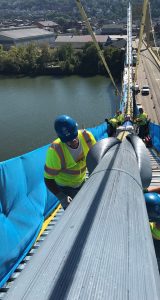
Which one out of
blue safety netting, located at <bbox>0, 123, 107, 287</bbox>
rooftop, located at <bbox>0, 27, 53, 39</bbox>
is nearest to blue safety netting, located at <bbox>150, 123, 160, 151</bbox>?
blue safety netting, located at <bbox>0, 123, 107, 287</bbox>

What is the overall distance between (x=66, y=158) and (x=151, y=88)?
3815cm

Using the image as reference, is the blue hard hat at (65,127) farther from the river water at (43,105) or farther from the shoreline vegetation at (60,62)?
the shoreline vegetation at (60,62)

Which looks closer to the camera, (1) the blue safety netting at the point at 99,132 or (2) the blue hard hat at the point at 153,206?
(2) the blue hard hat at the point at 153,206

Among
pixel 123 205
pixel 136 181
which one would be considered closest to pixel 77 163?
pixel 136 181

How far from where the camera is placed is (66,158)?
3.61 metres

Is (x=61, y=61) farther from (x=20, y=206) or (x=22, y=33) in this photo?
(x=20, y=206)

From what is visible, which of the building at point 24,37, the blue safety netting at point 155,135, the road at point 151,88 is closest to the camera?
the blue safety netting at point 155,135

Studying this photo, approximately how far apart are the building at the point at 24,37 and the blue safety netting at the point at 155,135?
70.0 metres

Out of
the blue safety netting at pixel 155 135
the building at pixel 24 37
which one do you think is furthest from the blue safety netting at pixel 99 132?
the building at pixel 24 37

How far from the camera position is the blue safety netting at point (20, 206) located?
3893mm

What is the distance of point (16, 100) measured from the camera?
40344 mm

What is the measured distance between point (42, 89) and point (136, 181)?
44.5 m

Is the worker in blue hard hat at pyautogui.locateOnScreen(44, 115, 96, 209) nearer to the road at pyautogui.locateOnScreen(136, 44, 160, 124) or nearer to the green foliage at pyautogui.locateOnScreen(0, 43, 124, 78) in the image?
the road at pyautogui.locateOnScreen(136, 44, 160, 124)

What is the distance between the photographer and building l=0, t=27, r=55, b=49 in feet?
266
